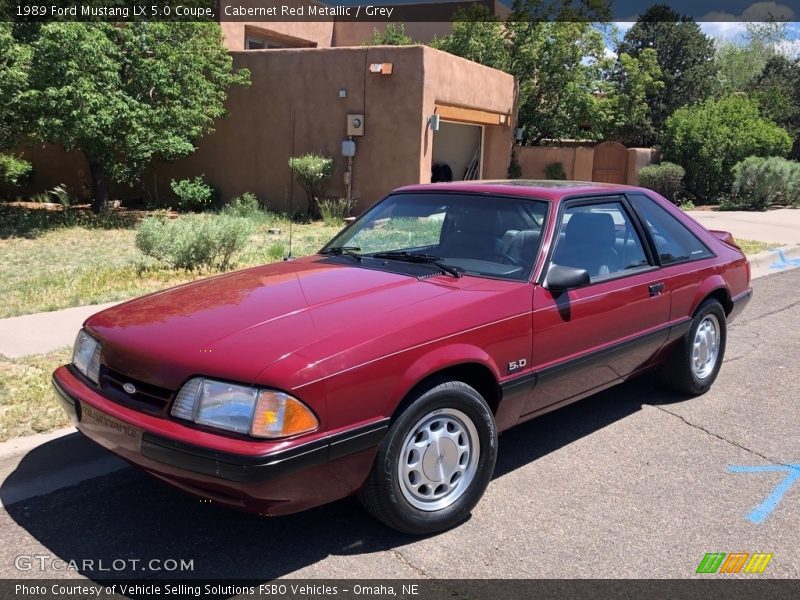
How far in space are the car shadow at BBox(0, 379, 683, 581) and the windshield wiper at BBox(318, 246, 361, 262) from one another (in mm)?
1532

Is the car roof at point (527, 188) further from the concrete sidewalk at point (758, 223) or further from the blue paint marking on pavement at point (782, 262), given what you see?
the concrete sidewalk at point (758, 223)

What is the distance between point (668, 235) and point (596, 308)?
4.25ft

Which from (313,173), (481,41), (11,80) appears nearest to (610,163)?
(481,41)

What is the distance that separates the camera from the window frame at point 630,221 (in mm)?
3936

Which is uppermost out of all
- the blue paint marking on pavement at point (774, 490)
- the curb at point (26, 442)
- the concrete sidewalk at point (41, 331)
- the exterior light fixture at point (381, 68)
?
the exterior light fixture at point (381, 68)

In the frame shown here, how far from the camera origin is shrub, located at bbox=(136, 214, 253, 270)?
8688 millimetres

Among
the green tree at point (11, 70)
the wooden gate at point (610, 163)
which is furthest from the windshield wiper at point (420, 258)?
the wooden gate at point (610, 163)

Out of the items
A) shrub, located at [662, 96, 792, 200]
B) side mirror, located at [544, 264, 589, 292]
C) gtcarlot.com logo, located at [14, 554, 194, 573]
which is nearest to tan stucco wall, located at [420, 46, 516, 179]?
shrub, located at [662, 96, 792, 200]

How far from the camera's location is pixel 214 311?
3.38 metres

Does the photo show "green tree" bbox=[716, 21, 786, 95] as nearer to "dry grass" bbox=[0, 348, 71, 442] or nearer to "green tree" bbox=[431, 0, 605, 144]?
"green tree" bbox=[431, 0, 605, 144]

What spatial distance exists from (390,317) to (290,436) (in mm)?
727

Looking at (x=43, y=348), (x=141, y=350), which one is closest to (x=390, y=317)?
(x=141, y=350)

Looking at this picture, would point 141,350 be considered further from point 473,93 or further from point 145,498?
point 473,93

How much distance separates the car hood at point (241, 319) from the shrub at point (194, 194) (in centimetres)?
1364
